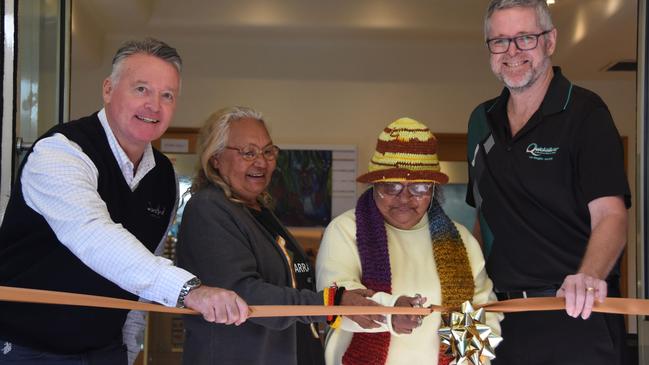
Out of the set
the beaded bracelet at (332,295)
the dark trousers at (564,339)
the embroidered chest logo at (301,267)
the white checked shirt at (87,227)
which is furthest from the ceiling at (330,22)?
the white checked shirt at (87,227)

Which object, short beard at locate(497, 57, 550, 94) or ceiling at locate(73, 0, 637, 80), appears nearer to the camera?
short beard at locate(497, 57, 550, 94)

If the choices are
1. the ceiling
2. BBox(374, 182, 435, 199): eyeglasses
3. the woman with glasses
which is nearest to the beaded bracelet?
the woman with glasses

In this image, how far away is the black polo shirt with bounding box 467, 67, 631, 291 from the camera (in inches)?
97.3

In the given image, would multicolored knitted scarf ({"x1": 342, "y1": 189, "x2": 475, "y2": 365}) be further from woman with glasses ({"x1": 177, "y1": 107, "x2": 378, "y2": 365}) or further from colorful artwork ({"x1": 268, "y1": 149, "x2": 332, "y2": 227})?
colorful artwork ({"x1": 268, "y1": 149, "x2": 332, "y2": 227})

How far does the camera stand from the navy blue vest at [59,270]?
7.18 ft

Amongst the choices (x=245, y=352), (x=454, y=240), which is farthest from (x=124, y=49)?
(x=454, y=240)

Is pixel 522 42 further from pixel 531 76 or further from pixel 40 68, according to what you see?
pixel 40 68

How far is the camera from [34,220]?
2.17 metres

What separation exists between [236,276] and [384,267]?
20.1 inches

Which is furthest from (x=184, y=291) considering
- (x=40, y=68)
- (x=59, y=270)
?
(x=40, y=68)

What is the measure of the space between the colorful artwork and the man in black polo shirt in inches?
180

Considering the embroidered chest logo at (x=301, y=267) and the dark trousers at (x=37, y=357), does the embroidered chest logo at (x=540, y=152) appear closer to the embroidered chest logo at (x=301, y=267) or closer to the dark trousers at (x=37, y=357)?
the embroidered chest logo at (x=301, y=267)

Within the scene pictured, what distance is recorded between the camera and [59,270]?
7.27 feet

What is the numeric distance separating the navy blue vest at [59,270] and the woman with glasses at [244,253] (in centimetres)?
34
